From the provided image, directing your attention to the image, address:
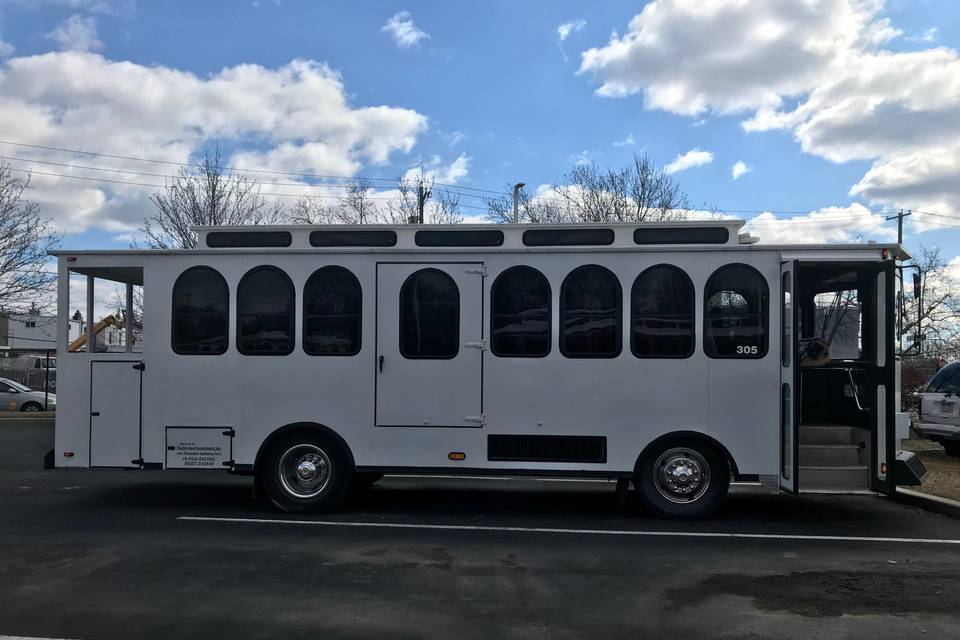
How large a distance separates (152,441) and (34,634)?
362cm

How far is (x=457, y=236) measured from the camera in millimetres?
8102

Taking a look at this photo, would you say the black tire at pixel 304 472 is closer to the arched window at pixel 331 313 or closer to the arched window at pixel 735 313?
the arched window at pixel 331 313

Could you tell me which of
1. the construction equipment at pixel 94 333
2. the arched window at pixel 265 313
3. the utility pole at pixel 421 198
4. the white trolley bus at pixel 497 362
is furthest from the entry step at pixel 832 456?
the utility pole at pixel 421 198

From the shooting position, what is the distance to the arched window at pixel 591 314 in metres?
7.83

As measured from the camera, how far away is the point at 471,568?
244 inches

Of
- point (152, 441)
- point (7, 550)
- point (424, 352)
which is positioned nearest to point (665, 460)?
point (424, 352)

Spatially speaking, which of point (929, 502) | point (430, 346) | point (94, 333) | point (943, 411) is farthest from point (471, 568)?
point (943, 411)

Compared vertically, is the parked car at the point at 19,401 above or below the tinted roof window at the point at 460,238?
below

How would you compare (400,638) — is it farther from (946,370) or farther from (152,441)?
(946,370)

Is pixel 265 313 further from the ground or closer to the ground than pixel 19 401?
further from the ground

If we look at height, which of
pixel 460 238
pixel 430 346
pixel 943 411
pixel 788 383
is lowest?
pixel 943 411

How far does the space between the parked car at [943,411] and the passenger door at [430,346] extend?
8323 mm

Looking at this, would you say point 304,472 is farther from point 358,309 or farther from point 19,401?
point 19,401

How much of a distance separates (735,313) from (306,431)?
4.64 metres
